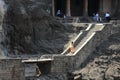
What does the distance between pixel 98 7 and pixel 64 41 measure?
14.0 m

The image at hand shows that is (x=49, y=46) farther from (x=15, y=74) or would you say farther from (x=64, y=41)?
(x=15, y=74)

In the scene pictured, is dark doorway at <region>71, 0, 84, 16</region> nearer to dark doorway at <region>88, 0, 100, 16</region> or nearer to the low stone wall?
dark doorway at <region>88, 0, 100, 16</region>

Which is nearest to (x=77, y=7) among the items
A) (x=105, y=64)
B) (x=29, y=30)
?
(x=29, y=30)

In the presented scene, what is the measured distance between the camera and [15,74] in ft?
96.5

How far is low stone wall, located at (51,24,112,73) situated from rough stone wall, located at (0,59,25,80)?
3773 mm

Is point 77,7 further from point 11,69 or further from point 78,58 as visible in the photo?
point 11,69

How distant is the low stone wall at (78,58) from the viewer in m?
32.9

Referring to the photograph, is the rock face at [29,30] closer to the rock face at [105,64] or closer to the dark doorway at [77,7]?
the rock face at [105,64]

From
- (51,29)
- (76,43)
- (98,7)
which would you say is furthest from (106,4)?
(76,43)

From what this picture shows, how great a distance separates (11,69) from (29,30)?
10032 mm

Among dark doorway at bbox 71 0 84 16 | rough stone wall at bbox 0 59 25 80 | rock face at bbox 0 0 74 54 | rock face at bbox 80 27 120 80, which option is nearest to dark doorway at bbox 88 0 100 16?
dark doorway at bbox 71 0 84 16

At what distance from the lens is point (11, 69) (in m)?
29.3

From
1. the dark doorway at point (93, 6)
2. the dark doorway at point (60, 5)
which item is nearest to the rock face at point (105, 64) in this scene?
the dark doorway at point (60, 5)

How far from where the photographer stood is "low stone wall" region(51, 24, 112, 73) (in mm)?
32906
